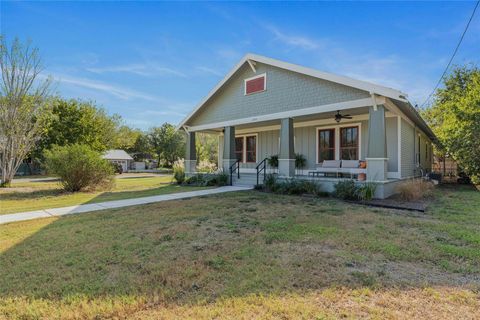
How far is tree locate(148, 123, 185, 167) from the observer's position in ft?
130

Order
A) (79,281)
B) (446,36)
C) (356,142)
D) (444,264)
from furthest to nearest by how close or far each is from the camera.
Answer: (446,36) → (356,142) → (444,264) → (79,281)

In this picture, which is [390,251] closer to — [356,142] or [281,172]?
[281,172]

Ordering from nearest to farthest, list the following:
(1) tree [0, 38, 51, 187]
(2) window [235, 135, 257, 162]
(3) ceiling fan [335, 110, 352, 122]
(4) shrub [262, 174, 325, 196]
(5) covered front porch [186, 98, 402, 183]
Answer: (5) covered front porch [186, 98, 402, 183] → (4) shrub [262, 174, 325, 196] → (3) ceiling fan [335, 110, 352, 122] → (1) tree [0, 38, 51, 187] → (2) window [235, 135, 257, 162]

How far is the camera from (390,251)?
372cm

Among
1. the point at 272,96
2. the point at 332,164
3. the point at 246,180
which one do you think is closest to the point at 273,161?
the point at 246,180

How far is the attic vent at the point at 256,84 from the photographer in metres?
11.4

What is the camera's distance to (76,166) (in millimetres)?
10766

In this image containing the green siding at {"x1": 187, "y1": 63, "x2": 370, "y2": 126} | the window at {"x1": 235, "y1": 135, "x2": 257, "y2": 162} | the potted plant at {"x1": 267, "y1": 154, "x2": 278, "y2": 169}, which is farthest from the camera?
the window at {"x1": 235, "y1": 135, "x2": 257, "y2": 162}

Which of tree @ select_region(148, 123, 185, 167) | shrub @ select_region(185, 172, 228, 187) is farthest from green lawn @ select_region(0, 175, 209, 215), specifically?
tree @ select_region(148, 123, 185, 167)

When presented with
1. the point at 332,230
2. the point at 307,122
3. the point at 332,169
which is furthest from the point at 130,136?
the point at 332,230

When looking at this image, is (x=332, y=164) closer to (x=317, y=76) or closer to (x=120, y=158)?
(x=317, y=76)

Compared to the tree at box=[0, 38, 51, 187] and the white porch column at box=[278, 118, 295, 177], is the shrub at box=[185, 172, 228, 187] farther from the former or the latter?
the tree at box=[0, 38, 51, 187]

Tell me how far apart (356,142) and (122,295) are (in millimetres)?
11001

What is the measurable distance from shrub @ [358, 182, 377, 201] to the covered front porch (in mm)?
326
